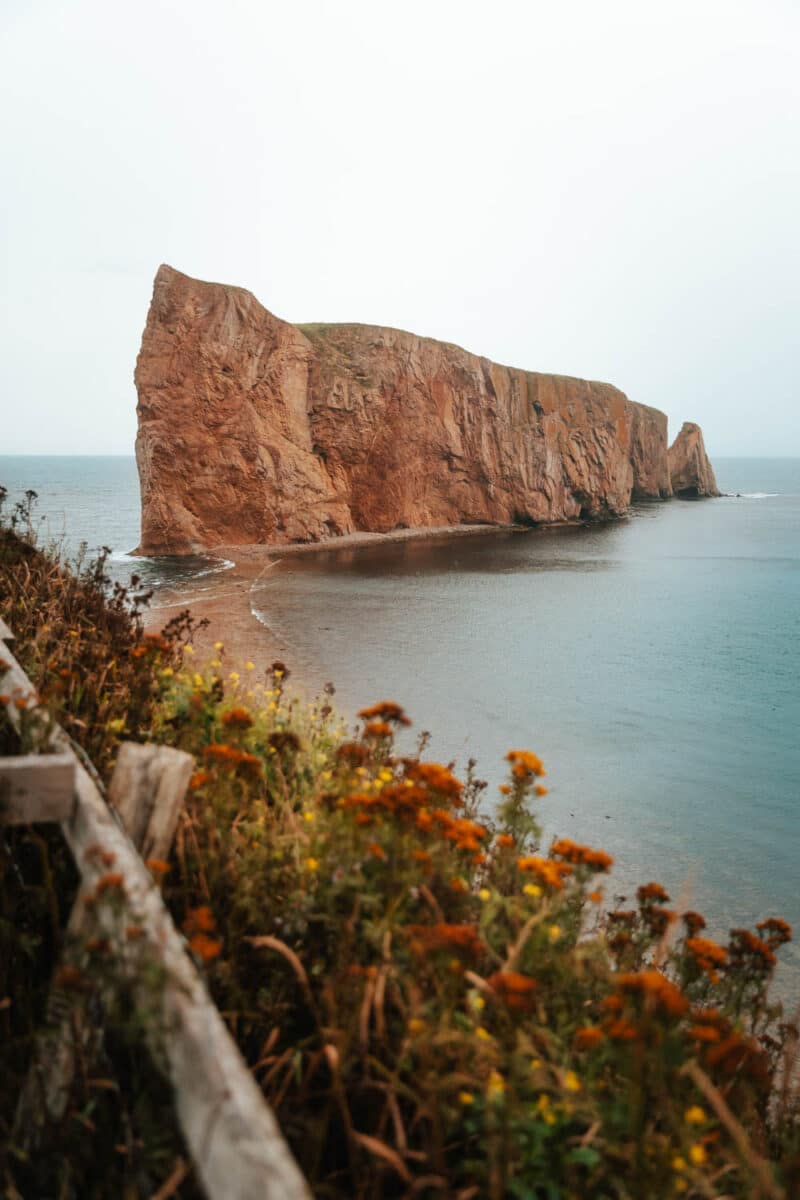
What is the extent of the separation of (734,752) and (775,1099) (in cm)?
710

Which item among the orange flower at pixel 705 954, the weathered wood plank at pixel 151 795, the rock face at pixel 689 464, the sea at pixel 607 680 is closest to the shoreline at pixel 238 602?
the sea at pixel 607 680

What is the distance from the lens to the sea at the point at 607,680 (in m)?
7.88

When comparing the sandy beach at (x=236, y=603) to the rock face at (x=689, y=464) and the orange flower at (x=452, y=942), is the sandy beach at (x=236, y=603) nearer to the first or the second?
the orange flower at (x=452, y=942)

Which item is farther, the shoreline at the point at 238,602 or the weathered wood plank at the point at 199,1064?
the shoreline at the point at 238,602

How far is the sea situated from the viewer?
25.8 feet

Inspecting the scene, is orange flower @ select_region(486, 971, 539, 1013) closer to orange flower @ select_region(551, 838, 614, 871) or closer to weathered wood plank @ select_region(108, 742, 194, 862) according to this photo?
orange flower @ select_region(551, 838, 614, 871)

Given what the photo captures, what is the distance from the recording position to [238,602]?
19.8 meters

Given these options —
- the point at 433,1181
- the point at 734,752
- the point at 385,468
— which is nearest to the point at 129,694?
the point at 433,1181

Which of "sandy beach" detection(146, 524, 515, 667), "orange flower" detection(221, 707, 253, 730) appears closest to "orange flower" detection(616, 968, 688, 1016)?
"orange flower" detection(221, 707, 253, 730)

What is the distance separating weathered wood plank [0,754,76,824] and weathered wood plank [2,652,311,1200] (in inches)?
11.1

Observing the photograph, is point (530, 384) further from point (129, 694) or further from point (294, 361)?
point (129, 694)

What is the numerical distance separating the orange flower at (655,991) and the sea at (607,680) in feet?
2.81

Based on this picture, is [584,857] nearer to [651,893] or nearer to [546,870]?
[546,870]

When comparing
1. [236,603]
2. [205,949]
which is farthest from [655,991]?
[236,603]
